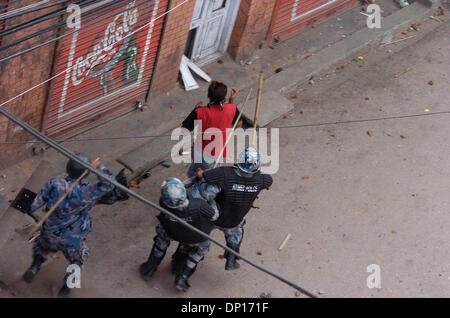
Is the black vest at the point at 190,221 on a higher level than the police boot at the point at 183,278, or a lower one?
higher

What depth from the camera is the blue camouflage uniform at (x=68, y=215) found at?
239 inches

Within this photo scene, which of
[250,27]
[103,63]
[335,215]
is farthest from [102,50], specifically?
[335,215]

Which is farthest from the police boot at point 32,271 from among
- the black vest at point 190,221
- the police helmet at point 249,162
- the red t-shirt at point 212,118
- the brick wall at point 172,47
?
the brick wall at point 172,47

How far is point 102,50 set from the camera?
334 inches

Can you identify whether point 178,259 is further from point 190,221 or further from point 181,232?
point 190,221

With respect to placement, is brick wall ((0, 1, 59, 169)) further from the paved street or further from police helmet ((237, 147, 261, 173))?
police helmet ((237, 147, 261, 173))

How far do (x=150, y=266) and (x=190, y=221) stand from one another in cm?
113

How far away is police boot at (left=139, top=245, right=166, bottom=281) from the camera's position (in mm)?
7129

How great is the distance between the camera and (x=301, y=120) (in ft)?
33.2

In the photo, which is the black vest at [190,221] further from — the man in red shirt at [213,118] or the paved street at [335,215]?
the paved street at [335,215]

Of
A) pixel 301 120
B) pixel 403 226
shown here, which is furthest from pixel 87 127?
pixel 403 226

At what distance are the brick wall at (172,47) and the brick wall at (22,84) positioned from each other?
1.97 metres

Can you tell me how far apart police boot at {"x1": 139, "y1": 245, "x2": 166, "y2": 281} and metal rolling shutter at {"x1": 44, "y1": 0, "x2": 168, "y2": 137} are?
2.51 meters

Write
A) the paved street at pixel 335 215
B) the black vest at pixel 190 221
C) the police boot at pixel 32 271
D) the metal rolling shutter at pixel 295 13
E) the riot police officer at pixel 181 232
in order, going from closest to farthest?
the riot police officer at pixel 181 232
the black vest at pixel 190 221
the police boot at pixel 32 271
the paved street at pixel 335 215
the metal rolling shutter at pixel 295 13
